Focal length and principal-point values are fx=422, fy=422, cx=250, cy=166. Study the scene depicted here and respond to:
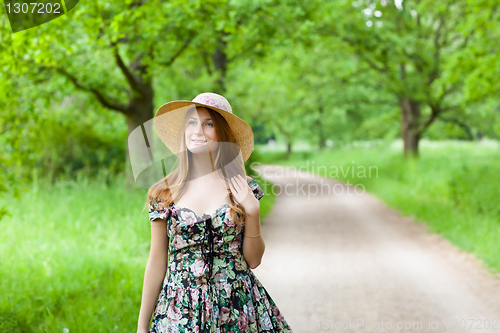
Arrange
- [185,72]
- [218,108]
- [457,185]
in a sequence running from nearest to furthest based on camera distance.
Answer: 1. [218,108]
2. [457,185]
3. [185,72]

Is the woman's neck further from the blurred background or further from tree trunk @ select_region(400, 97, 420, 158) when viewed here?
tree trunk @ select_region(400, 97, 420, 158)

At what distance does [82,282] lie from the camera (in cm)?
511

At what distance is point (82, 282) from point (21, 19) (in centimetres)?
307

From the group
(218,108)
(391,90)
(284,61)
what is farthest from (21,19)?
(284,61)

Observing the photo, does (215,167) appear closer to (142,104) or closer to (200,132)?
(200,132)

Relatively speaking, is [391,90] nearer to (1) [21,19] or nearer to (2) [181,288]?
(1) [21,19]

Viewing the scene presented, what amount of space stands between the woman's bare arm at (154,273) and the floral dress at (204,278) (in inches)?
1.2

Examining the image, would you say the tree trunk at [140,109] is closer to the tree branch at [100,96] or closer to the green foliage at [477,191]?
the tree branch at [100,96]

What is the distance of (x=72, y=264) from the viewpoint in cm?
551

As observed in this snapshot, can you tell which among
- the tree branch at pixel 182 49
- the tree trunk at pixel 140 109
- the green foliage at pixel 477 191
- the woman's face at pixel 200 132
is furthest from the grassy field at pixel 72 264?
the green foliage at pixel 477 191

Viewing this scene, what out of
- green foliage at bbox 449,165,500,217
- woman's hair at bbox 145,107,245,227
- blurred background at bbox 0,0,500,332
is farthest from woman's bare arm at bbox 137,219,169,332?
green foliage at bbox 449,165,500,217

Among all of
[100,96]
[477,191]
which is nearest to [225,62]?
[100,96]

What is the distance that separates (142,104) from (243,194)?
891 centimetres

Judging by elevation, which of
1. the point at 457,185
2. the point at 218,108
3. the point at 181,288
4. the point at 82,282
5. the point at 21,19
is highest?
the point at 21,19
